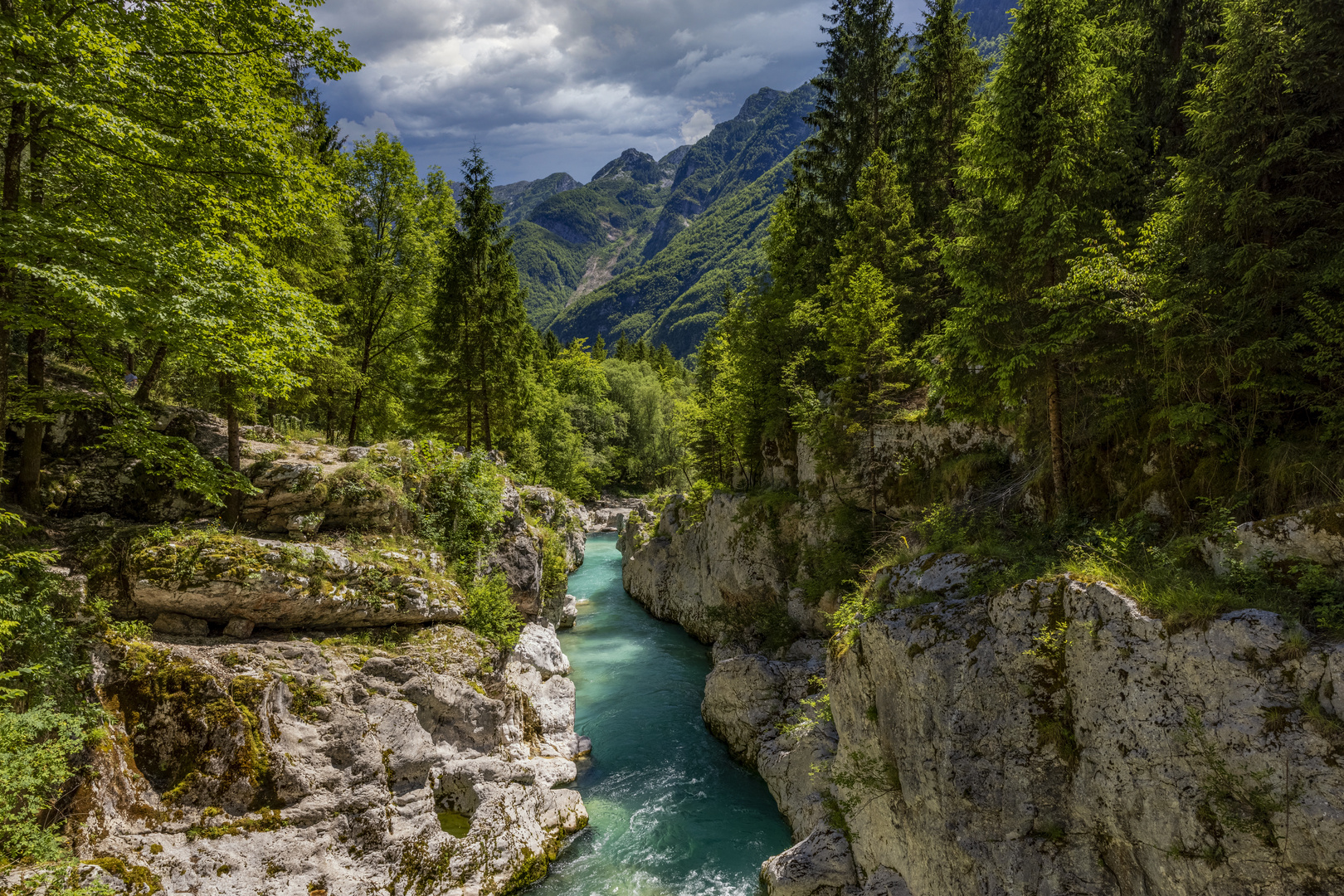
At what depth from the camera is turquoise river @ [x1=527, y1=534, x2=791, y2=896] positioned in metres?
11.3

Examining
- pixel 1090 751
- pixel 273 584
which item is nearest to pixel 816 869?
pixel 1090 751

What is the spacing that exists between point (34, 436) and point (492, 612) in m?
9.06

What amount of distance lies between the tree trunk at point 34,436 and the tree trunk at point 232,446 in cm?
243

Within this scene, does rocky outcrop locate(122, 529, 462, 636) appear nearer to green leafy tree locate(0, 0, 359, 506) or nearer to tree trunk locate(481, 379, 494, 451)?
green leafy tree locate(0, 0, 359, 506)

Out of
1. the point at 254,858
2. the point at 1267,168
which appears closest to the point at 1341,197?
the point at 1267,168

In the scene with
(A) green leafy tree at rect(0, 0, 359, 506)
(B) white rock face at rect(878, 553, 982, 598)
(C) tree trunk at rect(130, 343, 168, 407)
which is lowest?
(B) white rock face at rect(878, 553, 982, 598)

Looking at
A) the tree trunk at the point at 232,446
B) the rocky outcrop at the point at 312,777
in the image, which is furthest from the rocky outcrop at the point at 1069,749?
the tree trunk at the point at 232,446

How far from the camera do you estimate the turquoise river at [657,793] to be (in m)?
11.3

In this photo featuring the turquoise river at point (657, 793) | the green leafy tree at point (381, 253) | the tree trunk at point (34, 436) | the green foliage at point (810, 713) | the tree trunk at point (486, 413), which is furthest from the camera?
the tree trunk at point (486, 413)

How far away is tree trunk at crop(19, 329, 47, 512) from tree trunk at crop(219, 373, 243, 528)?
2433 mm

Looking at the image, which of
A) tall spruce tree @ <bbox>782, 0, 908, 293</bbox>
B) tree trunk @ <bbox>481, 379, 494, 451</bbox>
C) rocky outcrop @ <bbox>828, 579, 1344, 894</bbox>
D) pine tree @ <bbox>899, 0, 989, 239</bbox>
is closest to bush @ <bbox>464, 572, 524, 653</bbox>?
tree trunk @ <bbox>481, 379, 494, 451</bbox>

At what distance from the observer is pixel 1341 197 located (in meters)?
7.45

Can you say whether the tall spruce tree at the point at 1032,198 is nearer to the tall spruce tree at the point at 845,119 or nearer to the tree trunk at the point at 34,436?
the tall spruce tree at the point at 845,119

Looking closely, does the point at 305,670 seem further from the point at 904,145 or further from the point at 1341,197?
the point at 904,145
